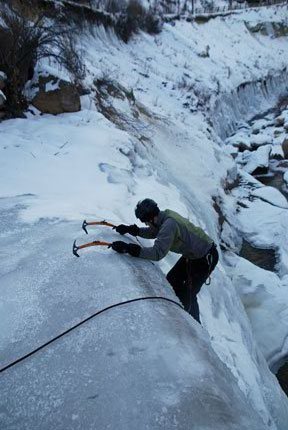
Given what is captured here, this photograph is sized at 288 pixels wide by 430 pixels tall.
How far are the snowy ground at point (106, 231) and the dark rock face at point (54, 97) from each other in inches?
8.3

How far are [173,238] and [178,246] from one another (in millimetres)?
274

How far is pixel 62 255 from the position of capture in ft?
10.8

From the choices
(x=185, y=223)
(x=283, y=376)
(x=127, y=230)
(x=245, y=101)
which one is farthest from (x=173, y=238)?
(x=245, y=101)

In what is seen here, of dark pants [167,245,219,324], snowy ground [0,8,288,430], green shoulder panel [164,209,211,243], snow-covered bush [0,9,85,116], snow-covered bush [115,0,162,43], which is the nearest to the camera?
snowy ground [0,8,288,430]

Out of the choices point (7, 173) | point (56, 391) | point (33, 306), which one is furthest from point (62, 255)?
point (7, 173)

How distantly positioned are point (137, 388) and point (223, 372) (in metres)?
0.65

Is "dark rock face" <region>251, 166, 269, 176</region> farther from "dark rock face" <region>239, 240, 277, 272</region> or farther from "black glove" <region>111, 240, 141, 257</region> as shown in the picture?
"black glove" <region>111, 240, 141, 257</region>

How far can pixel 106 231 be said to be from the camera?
12.0ft

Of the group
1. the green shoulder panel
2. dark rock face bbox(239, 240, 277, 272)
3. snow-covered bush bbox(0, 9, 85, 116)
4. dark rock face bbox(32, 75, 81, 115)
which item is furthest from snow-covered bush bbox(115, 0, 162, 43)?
the green shoulder panel

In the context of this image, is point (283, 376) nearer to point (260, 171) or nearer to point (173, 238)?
point (173, 238)

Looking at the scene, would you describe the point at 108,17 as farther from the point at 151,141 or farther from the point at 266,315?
the point at 266,315

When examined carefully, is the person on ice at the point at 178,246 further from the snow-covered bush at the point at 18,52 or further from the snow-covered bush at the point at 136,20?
the snow-covered bush at the point at 136,20

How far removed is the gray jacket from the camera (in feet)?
10.8

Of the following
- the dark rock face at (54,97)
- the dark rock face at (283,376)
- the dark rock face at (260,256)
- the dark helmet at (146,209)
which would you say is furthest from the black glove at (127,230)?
the dark rock face at (54,97)
